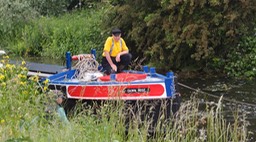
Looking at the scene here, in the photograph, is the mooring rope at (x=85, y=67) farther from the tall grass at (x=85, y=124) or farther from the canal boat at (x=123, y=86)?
the tall grass at (x=85, y=124)

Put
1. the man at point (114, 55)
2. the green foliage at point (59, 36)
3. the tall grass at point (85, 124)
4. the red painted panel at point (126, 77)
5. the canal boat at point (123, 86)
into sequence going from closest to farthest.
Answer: the tall grass at point (85, 124)
the canal boat at point (123, 86)
the red painted panel at point (126, 77)
the man at point (114, 55)
the green foliage at point (59, 36)

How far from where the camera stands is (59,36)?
22984mm

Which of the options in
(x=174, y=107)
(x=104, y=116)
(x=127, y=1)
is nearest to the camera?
(x=104, y=116)

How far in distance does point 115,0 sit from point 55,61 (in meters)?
4.07

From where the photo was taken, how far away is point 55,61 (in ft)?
69.4

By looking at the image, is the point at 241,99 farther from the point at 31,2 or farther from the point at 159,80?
the point at 31,2

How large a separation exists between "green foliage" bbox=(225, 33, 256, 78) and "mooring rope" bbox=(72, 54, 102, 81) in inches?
244

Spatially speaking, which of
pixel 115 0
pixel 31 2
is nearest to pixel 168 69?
pixel 115 0

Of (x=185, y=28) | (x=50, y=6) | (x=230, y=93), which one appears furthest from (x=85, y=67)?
(x=50, y=6)

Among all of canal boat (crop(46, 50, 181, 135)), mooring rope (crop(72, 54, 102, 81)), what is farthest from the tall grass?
mooring rope (crop(72, 54, 102, 81))

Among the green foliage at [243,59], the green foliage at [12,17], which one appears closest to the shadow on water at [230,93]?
the green foliage at [243,59]

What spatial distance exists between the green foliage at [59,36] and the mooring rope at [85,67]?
29.1 ft

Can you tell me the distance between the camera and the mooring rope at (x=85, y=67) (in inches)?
457

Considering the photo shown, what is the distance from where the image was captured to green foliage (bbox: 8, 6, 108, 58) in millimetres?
21672
